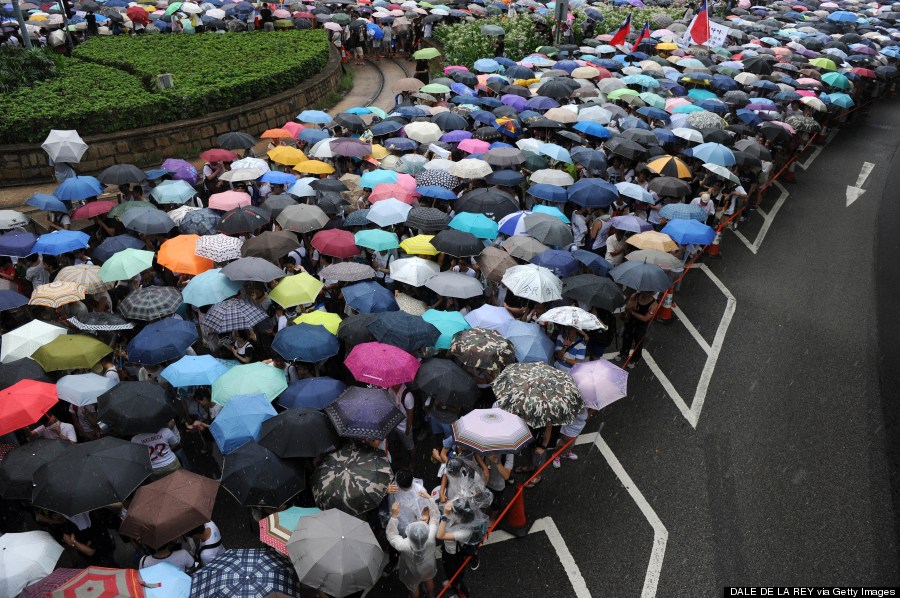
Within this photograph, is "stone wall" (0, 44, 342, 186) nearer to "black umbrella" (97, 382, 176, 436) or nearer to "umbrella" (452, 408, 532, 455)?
"black umbrella" (97, 382, 176, 436)

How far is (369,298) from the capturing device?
26.2 ft

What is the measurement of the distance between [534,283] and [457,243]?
3.97ft

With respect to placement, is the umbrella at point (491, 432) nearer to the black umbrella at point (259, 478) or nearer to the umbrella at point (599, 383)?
the umbrella at point (599, 383)

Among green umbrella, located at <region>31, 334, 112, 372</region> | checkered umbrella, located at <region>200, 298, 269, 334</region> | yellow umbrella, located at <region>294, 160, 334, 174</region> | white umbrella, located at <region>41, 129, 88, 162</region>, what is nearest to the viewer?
green umbrella, located at <region>31, 334, 112, 372</region>

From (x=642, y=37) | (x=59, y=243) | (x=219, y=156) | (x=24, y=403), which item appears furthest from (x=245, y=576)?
(x=642, y=37)

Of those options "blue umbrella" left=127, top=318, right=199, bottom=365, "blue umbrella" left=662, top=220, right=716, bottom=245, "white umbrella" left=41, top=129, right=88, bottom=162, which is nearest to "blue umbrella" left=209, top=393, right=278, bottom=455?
"blue umbrella" left=127, top=318, right=199, bottom=365

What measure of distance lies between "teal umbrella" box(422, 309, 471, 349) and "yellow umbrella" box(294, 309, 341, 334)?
3.34ft

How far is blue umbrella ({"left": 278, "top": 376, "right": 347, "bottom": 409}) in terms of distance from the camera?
6473 millimetres

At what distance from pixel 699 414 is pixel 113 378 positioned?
277 inches

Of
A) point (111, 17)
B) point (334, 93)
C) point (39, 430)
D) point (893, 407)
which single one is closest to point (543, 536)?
point (39, 430)

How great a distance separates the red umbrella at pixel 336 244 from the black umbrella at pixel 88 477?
4.03 meters

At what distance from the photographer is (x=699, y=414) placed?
883 centimetres

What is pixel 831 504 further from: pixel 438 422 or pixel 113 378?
pixel 113 378

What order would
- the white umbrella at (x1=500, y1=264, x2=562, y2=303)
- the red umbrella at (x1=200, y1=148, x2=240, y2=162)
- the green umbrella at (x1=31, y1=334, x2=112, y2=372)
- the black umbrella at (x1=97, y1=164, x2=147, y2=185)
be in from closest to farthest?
the green umbrella at (x1=31, y1=334, x2=112, y2=372) < the white umbrella at (x1=500, y1=264, x2=562, y2=303) < the black umbrella at (x1=97, y1=164, x2=147, y2=185) < the red umbrella at (x1=200, y1=148, x2=240, y2=162)
